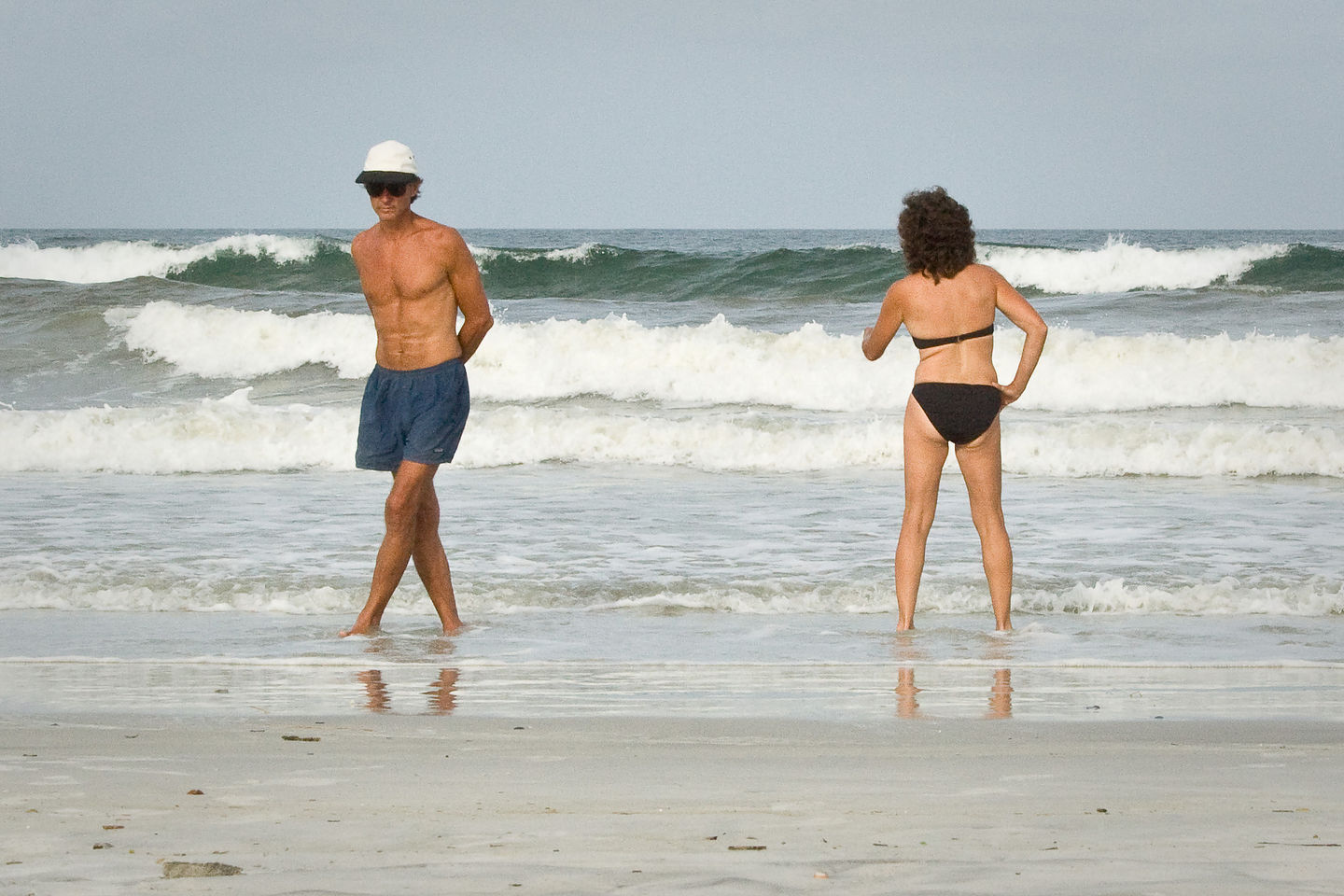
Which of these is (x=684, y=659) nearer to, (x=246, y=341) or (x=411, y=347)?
(x=411, y=347)

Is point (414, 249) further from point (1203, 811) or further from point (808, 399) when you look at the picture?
point (808, 399)

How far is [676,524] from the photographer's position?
25.4ft

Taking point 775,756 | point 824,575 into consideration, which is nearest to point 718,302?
point 824,575

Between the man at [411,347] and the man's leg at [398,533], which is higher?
the man at [411,347]

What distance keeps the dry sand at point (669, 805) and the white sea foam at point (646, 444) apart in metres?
6.69

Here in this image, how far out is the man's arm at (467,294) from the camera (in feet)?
16.5

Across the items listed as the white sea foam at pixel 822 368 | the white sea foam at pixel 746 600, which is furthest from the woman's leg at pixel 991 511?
the white sea foam at pixel 822 368

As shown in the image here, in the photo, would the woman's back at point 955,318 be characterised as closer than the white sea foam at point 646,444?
Yes

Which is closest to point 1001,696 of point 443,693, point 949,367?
point 949,367

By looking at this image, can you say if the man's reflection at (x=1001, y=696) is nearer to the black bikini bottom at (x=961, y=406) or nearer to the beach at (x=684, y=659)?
the beach at (x=684, y=659)

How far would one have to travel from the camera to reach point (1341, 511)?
8.19 metres

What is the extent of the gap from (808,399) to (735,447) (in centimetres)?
405

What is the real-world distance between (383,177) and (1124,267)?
1004 inches

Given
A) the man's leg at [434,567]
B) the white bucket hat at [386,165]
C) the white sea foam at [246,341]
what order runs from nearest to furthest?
the white bucket hat at [386,165] → the man's leg at [434,567] → the white sea foam at [246,341]
